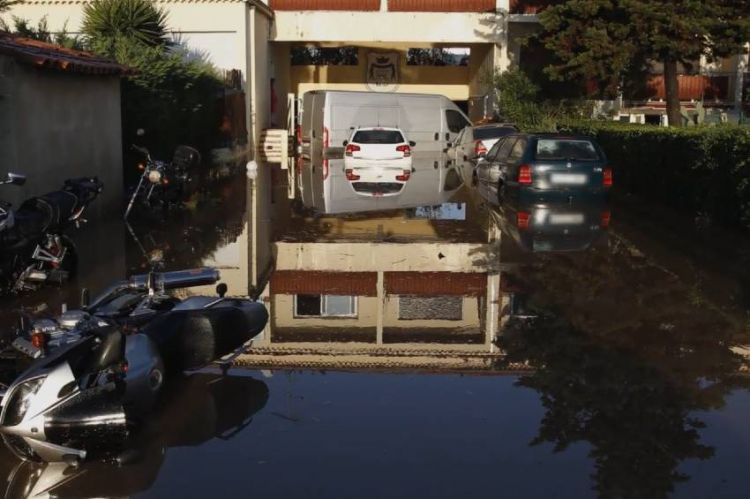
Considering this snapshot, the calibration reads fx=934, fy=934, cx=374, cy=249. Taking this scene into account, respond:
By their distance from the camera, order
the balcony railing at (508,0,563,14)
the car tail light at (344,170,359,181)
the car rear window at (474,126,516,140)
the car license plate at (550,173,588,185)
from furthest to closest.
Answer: the balcony railing at (508,0,563,14) < the car rear window at (474,126,516,140) < the car tail light at (344,170,359,181) < the car license plate at (550,173,588,185)

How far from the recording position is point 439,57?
46.7 metres

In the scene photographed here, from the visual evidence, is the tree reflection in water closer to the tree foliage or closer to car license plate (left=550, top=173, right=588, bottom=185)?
car license plate (left=550, top=173, right=588, bottom=185)

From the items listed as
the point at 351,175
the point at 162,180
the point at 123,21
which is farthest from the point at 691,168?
the point at 123,21

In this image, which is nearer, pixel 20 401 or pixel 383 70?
pixel 20 401

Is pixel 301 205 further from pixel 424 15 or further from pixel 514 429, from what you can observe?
pixel 424 15

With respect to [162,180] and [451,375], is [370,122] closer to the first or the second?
[162,180]

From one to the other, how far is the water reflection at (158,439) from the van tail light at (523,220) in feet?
28.2

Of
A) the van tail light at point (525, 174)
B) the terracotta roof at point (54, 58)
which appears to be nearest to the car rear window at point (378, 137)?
the van tail light at point (525, 174)

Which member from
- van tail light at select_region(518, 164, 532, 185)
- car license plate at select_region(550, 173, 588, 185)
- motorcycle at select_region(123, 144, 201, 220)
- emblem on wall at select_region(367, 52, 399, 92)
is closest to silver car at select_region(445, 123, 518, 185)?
van tail light at select_region(518, 164, 532, 185)

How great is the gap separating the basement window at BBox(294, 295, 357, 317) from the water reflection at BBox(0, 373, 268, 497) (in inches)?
89.2

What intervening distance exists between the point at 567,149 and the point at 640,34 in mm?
12425

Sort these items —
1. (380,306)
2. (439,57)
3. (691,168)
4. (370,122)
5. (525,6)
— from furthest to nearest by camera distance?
(439,57) < (525,6) < (370,122) < (691,168) < (380,306)

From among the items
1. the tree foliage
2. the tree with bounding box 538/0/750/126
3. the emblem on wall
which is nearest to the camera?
the tree foliage

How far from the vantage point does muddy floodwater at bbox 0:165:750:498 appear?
5.15 m
